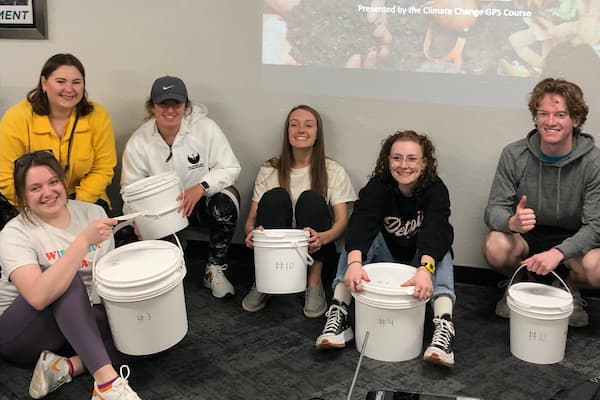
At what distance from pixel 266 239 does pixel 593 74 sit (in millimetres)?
1606

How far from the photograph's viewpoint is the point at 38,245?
2.13 m

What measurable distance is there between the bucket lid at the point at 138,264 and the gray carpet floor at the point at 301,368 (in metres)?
0.41

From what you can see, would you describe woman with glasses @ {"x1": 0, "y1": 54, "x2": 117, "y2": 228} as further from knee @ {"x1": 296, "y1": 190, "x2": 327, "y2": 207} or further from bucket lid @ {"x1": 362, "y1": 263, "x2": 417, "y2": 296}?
bucket lid @ {"x1": 362, "y1": 263, "x2": 417, "y2": 296}

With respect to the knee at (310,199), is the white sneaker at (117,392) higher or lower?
lower

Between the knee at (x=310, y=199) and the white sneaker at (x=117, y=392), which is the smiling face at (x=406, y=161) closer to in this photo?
the knee at (x=310, y=199)

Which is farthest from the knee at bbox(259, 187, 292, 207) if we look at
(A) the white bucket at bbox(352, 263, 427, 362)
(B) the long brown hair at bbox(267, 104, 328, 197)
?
(A) the white bucket at bbox(352, 263, 427, 362)

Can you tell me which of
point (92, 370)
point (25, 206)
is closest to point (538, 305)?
point (92, 370)

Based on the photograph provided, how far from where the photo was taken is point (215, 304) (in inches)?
113

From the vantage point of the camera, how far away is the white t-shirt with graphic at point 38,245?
6.75 ft

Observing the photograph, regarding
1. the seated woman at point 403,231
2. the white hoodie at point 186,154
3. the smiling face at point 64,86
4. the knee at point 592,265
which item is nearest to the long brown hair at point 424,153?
the seated woman at point 403,231

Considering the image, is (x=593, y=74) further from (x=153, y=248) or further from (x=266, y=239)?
(x=153, y=248)

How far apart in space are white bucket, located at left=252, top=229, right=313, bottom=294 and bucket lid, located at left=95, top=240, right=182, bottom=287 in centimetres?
45

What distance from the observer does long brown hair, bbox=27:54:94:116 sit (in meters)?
2.80

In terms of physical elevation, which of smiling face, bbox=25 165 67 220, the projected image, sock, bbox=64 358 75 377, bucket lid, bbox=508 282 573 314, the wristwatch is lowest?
sock, bbox=64 358 75 377
